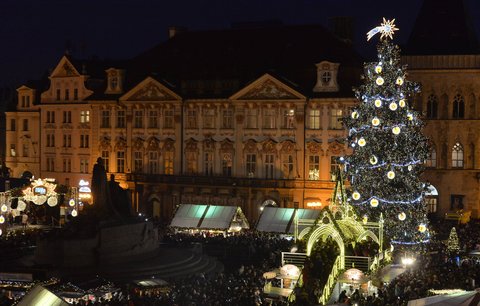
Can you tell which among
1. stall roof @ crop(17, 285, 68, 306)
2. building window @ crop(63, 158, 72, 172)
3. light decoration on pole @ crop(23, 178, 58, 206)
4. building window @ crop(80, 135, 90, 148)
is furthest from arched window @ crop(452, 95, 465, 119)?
stall roof @ crop(17, 285, 68, 306)

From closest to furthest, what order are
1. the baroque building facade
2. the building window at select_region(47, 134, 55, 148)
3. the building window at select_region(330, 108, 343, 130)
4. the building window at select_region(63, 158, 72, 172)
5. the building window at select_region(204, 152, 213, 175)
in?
1. the building window at select_region(330, 108, 343, 130)
2. the baroque building facade
3. the building window at select_region(204, 152, 213, 175)
4. the building window at select_region(63, 158, 72, 172)
5. the building window at select_region(47, 134, 55, 148)

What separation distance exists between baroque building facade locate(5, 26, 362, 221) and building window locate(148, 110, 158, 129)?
0.10 meters

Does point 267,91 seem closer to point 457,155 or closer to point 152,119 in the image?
point 152,119

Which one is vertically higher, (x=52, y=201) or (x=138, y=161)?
(x=138, y=161)

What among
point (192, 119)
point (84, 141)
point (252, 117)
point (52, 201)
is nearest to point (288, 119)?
point (252, 117)

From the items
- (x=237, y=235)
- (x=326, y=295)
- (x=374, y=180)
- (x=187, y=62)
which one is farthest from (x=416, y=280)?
(x=187, y=62)

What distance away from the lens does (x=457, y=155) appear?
6012cm

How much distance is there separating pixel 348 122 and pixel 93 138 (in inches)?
1201

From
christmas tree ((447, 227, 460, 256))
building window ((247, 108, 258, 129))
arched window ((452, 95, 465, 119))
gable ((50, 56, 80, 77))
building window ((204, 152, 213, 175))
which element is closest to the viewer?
christmas tree ((447, 227, 460, 256))

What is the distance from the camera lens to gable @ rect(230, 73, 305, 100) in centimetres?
6197

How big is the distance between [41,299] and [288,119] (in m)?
42.8

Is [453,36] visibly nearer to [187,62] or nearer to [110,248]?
[187,62]

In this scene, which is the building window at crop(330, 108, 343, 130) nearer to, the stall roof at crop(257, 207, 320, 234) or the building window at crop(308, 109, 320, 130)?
the building window at crop(308, 109, 320, 130)

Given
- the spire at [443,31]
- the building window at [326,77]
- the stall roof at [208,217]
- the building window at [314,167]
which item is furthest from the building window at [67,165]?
the spire at [443,31]
